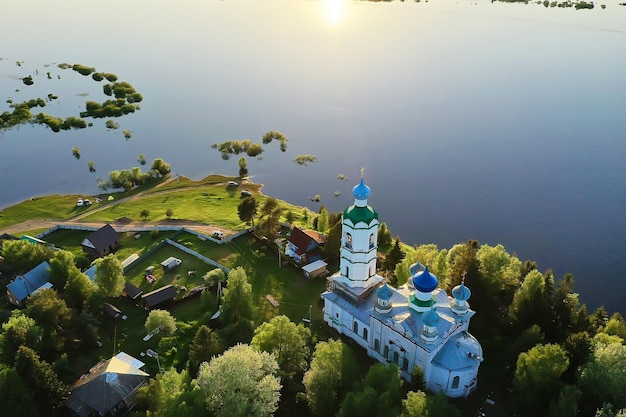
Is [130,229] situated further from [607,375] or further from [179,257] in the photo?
[607,375]

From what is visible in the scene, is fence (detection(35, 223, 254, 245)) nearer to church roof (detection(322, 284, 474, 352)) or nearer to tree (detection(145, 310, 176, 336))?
tree (detection(145, 310, 176, 336))

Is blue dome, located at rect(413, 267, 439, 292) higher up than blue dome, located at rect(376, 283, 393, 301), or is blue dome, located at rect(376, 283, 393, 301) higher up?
blue dome, located at rect(413, 267, 439, 292)

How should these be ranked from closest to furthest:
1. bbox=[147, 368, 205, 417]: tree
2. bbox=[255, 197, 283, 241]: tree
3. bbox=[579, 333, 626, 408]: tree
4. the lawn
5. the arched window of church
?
bbox=[147, 368, 205, 417]: tree, bbox=[579, 333, 626, 408]: tree, the arched window of church, bbox=[255, 197, 283, 241]: tree, the lawn

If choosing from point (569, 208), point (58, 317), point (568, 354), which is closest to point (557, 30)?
point (569, 208)

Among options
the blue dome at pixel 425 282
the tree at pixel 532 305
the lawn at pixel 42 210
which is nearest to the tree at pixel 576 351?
the tree at pixel 532 305

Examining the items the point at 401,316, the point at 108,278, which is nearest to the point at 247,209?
the point at 108,278

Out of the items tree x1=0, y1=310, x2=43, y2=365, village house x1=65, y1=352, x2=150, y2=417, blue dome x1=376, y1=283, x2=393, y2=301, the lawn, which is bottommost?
the lawn

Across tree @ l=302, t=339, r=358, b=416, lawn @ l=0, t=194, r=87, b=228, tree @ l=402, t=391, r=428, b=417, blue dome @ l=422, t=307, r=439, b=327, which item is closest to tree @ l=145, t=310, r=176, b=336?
tree @ l=302, t=339, r=358, b=416
